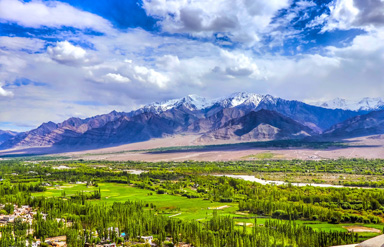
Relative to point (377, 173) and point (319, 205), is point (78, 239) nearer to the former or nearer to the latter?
point (319, 205)

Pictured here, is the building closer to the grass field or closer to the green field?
the grass field

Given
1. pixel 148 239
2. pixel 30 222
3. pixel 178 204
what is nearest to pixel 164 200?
pixel 178 204

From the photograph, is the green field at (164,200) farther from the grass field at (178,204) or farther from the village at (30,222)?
the village at (30,222)

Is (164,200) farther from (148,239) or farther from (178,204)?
(148,239)

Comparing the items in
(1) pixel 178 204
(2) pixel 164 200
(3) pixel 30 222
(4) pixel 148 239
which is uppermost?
(3) pixel 30 222

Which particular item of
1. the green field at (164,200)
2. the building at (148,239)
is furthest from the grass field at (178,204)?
the building at (148,239)

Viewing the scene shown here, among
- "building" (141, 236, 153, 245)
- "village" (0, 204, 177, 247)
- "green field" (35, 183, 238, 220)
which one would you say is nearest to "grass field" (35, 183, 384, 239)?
"green field" (35, 183, 238, 220)

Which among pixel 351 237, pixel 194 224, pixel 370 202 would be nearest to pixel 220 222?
pixel 194 224

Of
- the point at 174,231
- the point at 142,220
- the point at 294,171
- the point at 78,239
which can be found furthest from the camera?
the point at 294,171

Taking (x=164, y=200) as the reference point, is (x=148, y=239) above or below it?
above

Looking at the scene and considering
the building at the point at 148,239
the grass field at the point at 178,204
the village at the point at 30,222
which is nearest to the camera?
the village at the point at 30,222

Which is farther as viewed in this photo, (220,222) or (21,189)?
(21,189)
